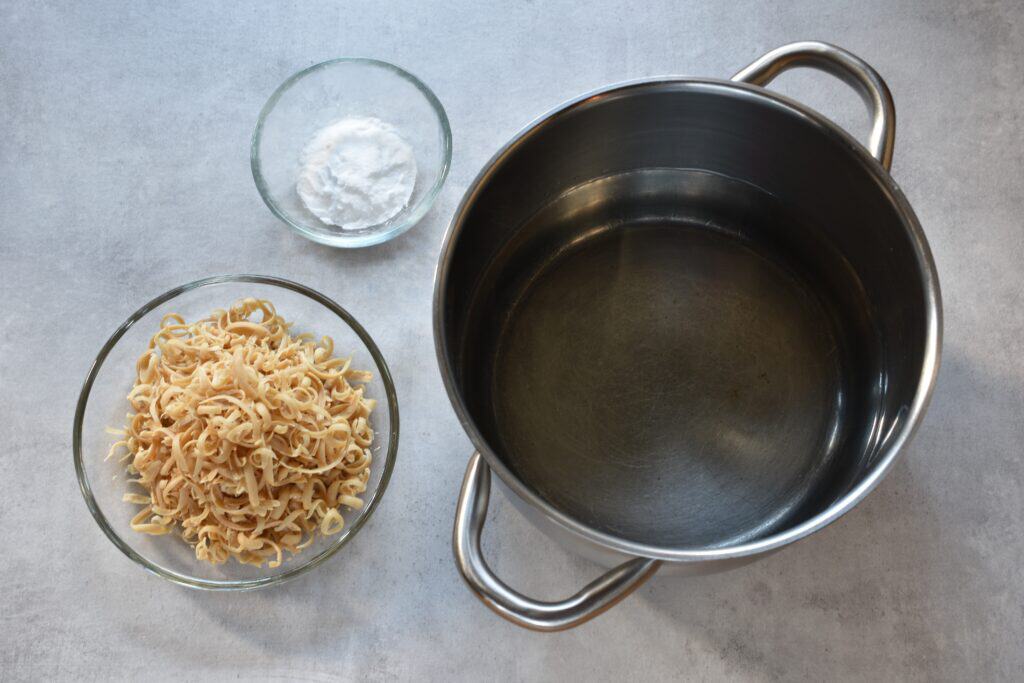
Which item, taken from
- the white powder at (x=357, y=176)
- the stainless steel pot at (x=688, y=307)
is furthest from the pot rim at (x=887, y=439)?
the white powder at (x=357, y=176)

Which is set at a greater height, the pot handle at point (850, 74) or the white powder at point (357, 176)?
the pot handle at point (850, 74)

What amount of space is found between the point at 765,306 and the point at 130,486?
881mm

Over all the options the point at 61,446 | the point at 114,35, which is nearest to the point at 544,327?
the point at 61,446

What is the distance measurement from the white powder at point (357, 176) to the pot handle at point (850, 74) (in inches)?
19.0

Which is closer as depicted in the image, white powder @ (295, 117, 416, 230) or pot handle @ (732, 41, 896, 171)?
pot handle @ (732, 41, 896, 171)

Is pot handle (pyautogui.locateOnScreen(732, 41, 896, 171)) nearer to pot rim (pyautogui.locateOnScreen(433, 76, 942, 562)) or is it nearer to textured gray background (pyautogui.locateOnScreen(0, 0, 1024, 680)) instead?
pot rim (pyautogui.locateOnScreen(433, 76, 942, 562))

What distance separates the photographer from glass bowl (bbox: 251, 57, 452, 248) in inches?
Result: 47.9

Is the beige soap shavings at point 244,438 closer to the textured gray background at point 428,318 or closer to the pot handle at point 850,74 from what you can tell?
the textured gray background at point 428,318

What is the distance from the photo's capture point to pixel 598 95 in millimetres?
1027

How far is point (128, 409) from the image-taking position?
1150 mm

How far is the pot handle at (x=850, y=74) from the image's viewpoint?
1002 millimetres

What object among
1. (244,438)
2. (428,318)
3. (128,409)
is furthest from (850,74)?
(128,409)

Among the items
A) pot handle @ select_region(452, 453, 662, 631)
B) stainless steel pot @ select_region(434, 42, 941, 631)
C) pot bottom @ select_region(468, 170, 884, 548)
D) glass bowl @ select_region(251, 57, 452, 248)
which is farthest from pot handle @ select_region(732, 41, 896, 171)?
pot handle @ select_region(452, 453, 662, 631)

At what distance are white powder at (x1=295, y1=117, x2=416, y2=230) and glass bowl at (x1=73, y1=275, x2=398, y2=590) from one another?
0.47 ft
